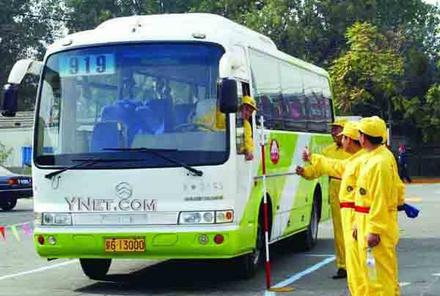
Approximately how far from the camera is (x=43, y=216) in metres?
10.5

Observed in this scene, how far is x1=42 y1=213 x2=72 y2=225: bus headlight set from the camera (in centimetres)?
Answer: 1037

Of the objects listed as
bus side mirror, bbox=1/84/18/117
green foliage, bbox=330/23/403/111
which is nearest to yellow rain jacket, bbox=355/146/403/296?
bus side mirror, bbox=1/84/18/117

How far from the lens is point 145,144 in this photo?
10.2m

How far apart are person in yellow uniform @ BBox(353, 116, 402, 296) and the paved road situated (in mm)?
2723

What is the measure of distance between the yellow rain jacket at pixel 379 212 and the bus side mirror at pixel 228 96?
8.26 ft

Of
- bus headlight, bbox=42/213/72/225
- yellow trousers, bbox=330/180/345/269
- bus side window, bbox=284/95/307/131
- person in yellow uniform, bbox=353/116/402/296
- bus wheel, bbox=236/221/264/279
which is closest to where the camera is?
person in yellow uniform, bbox=353/116/402/296

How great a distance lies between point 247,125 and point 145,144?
1.27 meters

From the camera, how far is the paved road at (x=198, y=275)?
10.7 meters

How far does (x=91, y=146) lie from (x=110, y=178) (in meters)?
0.46

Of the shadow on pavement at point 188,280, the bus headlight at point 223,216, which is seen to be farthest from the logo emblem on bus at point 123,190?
the shadow on pavement at point 188,280

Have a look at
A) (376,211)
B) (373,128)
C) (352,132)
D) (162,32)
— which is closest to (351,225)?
(376,211)

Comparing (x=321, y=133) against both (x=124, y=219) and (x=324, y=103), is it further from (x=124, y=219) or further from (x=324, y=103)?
(x=124, y=219)

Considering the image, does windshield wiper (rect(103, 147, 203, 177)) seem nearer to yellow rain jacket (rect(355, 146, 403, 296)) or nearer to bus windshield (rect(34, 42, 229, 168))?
bus windshield (rect(34, 42, 229, 168))

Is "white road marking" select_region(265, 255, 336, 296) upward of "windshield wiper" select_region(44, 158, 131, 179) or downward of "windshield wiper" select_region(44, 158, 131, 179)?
downward
